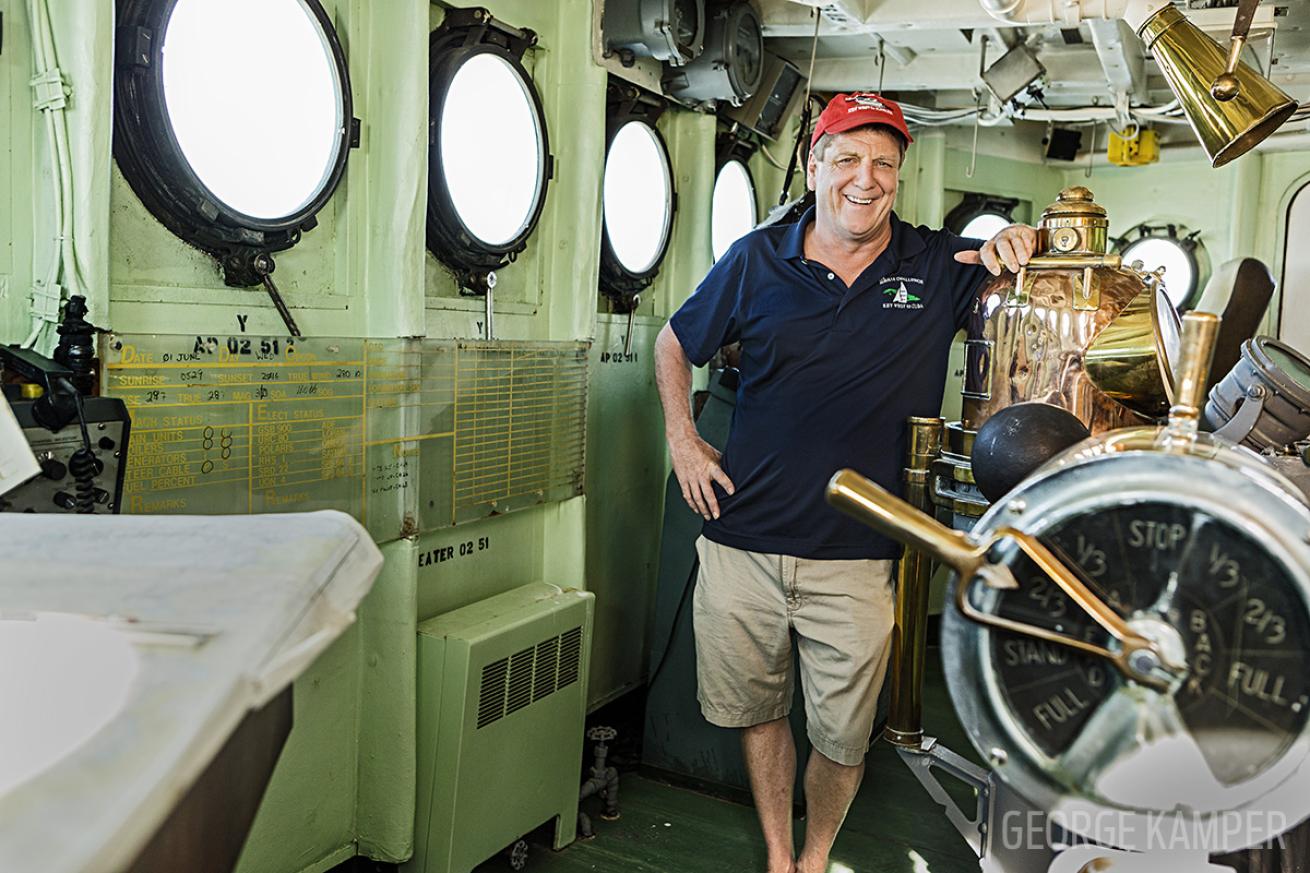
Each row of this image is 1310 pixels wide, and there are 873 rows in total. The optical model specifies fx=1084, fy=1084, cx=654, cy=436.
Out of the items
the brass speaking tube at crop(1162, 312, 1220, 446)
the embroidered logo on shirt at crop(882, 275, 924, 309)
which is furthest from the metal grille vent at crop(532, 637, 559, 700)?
the brass speaking tube at crop(1162, 312, 1220, 446)

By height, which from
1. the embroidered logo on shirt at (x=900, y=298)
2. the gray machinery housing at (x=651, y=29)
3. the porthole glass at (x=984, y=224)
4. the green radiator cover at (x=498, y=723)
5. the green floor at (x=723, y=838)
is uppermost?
the gray machinery housing at (x=651, y=29)

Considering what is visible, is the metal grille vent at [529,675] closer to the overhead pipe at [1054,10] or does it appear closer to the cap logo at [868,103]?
the cap logo at [868,103]

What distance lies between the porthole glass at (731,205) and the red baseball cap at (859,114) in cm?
142

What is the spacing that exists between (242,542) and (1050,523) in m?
0.67

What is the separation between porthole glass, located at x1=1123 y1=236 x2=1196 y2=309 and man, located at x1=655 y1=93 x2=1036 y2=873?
321 cm

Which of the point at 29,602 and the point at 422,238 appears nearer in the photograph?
the point at 29,602

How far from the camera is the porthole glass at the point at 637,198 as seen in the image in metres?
3.20

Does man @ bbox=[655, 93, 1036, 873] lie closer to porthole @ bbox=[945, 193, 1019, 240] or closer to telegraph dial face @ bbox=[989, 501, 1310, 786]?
→ telegraph dial face @ bbox=[989, 501, 1310, 786]

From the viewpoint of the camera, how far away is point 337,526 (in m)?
0.93

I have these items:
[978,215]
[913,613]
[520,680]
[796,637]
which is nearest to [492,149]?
[520,680]

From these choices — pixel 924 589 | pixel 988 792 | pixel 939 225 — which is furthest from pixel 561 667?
pixel 939 225

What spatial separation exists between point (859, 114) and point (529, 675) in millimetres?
1427

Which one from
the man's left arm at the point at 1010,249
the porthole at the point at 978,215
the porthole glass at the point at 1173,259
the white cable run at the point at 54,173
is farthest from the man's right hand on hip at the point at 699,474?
the porthole glass at the point at 1173,259

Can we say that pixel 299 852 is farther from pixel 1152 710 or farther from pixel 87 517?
pixel 1152 710
